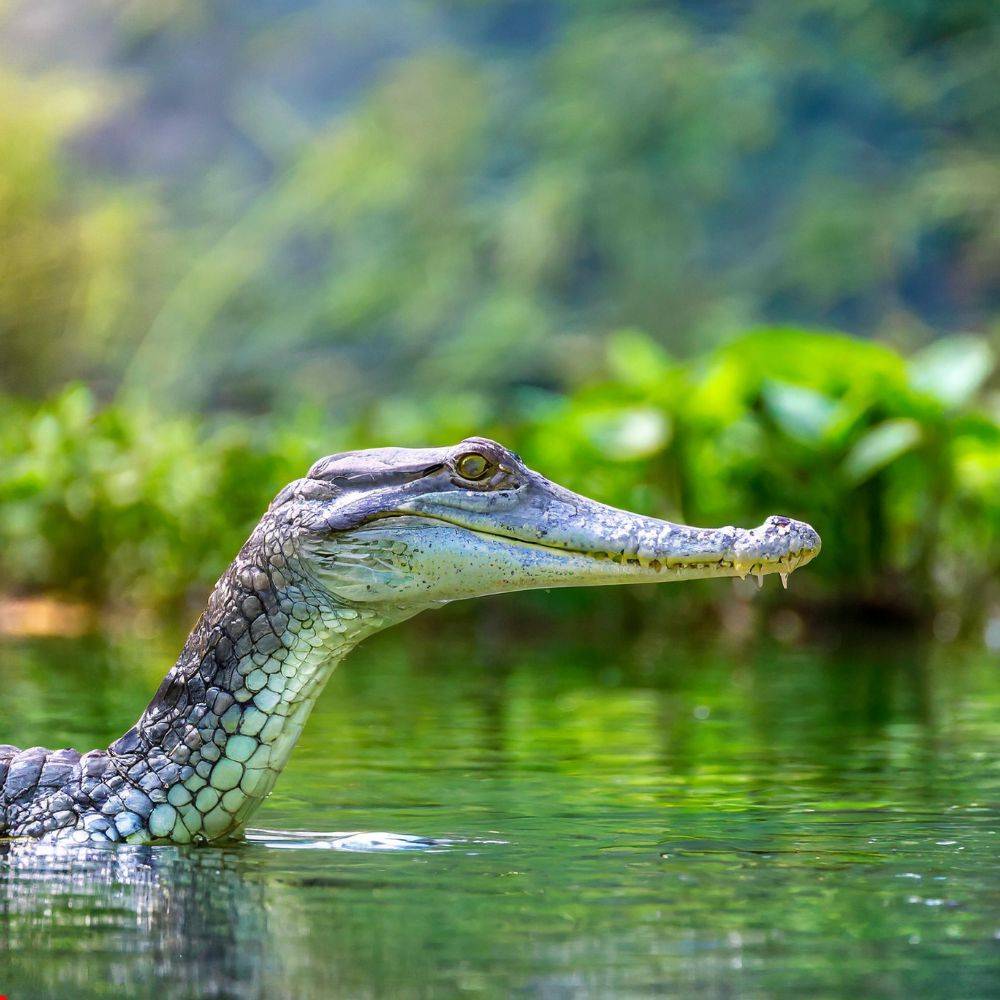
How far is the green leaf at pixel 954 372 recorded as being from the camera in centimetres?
1084

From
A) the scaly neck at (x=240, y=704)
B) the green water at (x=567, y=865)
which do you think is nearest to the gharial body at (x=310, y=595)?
the scaly neck at (x=240, y=704)

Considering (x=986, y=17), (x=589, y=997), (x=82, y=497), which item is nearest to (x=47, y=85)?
(x=986, y=17)

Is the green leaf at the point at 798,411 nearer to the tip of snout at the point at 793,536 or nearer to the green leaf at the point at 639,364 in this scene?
the green leaf at the point at 639,364

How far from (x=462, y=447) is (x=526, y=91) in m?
26.4

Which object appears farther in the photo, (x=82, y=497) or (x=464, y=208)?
(x=464, y=208)

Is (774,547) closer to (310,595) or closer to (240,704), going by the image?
(310,595)

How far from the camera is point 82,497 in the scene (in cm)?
1284

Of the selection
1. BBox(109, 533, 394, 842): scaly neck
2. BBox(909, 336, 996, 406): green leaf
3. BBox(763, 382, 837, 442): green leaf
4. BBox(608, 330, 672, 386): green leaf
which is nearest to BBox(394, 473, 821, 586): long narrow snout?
BBox(109, 533, 394, 842): scaly neck

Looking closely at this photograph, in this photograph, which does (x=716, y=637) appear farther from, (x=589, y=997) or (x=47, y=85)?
(x=47, y=85)

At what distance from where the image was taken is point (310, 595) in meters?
4.19

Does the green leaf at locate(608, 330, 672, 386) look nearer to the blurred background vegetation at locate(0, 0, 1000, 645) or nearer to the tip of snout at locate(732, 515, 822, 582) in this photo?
the tip of snout at locate(732, 515, 822, 582)

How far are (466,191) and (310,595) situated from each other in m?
25.6

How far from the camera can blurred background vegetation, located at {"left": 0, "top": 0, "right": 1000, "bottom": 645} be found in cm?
2581

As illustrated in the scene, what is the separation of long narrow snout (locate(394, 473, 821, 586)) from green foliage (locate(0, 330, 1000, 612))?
6.57 m
